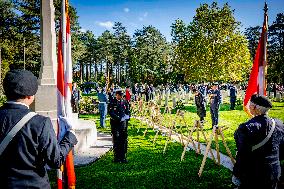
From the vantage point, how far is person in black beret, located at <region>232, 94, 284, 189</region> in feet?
13.2

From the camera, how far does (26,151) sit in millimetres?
2521

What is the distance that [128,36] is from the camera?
305ft

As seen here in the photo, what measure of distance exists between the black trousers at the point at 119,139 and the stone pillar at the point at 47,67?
2133 mm

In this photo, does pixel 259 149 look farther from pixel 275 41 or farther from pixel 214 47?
pixel 275 41

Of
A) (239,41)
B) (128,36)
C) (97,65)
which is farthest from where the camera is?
(97,65)

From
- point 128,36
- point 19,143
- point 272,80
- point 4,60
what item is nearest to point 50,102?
point 19,143

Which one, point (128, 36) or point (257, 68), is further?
point (128, 36)

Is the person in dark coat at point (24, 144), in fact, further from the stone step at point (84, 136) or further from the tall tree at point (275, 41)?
the tall tree at point (275, 41)

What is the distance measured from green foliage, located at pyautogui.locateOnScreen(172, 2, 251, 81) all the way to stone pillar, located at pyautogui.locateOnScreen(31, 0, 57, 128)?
76.5 feet

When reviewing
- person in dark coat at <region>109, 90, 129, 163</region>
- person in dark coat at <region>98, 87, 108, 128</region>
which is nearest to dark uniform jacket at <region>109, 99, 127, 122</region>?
person in dark coat at <region>109, 90, 129, 163</region>

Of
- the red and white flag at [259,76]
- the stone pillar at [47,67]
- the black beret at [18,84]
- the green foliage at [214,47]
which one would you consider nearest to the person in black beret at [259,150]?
the red and white flag at [259,76]

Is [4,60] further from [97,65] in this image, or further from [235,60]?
[97,65]

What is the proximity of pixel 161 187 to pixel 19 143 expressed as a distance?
16.4 feet

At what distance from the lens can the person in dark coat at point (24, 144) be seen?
2502mm
